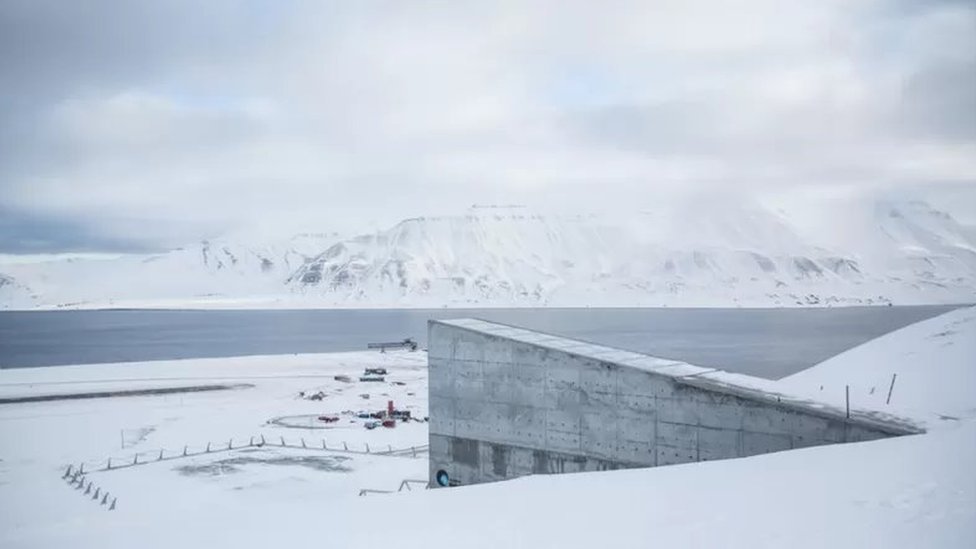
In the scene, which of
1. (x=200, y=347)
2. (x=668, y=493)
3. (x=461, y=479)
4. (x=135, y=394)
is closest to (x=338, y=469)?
(x=461, y=479)

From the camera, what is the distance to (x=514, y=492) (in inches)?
541

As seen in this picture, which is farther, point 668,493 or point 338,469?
point 338,469

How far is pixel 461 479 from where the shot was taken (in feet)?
81.1

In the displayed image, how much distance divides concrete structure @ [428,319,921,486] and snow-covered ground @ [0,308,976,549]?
2.54m

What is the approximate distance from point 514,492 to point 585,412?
332 inches

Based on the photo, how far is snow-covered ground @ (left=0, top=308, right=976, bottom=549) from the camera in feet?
32.2

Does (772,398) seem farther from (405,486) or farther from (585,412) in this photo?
(405,486)

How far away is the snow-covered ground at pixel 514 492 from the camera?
9.80m

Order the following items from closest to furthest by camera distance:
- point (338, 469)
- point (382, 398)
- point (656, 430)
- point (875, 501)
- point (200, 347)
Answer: point (875, 501), point (656, 430), point (338, 469), point (382, 398), point (200, 347)

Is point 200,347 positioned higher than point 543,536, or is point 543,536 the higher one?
point 543,536

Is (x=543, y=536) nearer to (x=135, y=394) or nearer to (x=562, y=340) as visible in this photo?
(x=562, y=340)

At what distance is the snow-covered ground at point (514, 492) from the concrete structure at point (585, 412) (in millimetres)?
2544

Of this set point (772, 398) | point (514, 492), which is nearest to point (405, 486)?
point (772, 398)

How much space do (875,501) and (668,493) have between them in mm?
3206
